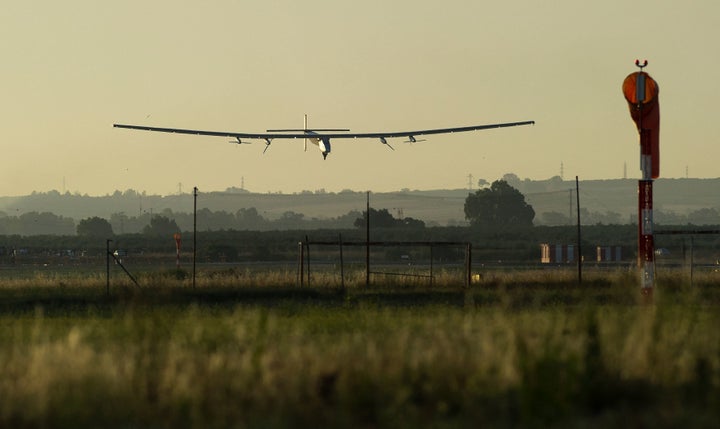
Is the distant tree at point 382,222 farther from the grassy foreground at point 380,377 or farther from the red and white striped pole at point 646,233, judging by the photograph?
the grassy foreground at point 380,377

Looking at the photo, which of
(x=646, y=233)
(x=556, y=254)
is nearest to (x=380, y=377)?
(x=646, y=233)

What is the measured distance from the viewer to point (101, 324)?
21422mm

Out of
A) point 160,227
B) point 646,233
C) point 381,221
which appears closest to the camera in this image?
point 646,233

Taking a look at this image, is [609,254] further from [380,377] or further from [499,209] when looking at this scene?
[499,209]

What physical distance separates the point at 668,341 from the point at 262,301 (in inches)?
786

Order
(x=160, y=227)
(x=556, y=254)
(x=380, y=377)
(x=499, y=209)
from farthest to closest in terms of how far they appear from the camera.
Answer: (x=160, y=227), (x=499, y=209), (x=556, y=254), (x=380, y=377)

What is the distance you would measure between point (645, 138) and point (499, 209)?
151388mm

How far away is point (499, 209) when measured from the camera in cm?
17650

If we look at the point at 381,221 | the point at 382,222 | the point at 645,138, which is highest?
the point at 645,138

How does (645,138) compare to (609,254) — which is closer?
(645,138)

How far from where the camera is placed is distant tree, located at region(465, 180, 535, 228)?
174875 millimetres

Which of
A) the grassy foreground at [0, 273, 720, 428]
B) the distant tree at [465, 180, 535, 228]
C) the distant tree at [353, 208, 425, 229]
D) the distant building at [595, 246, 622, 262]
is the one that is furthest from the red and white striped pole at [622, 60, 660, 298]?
the distant tree at [465, 180, 535, 228]

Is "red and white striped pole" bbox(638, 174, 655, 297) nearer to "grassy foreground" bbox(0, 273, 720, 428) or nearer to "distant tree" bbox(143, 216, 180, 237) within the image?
"grassy foreground" bbox(0, 273, 720, 428)

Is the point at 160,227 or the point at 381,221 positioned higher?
the point at 381,221
